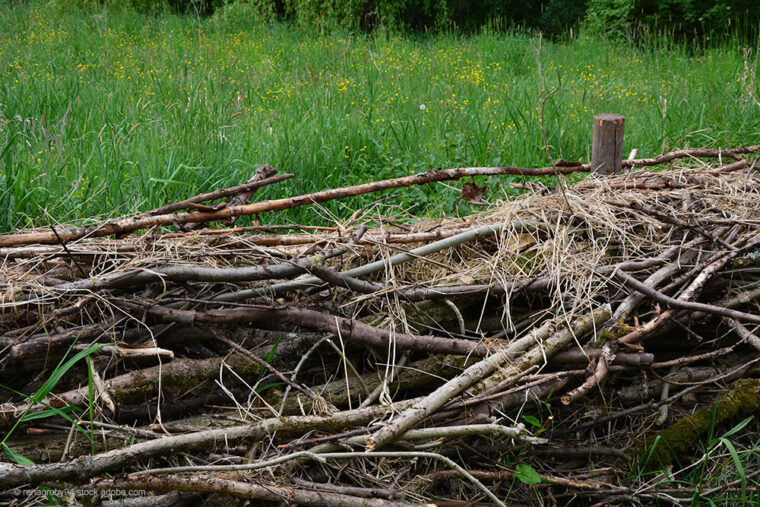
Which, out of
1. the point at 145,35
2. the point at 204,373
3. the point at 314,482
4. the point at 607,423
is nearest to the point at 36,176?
the point at 204,373

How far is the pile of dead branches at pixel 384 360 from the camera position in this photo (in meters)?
1.99

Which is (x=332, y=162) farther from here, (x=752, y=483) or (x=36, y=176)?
(x=752, y=483)

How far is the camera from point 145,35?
9117 mm

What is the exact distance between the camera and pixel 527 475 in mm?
2043

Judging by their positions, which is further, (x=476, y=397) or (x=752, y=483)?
(x=752, y=483)

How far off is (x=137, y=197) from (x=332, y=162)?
144 cm

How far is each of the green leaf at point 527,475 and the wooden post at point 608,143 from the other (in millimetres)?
1937

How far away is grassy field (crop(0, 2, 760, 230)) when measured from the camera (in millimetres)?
4094

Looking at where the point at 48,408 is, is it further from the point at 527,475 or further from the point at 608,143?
the point at 608,143

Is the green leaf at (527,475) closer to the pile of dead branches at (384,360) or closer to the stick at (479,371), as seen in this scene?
the pile of dead branches at (384,360)

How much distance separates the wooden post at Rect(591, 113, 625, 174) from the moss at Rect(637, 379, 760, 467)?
142cm

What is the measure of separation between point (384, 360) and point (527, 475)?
0.62 meters

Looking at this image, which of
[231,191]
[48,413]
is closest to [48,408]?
[48,413]

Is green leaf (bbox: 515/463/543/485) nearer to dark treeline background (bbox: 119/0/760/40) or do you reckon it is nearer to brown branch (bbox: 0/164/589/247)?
brown branch (bbox: 0/164/589/247)
